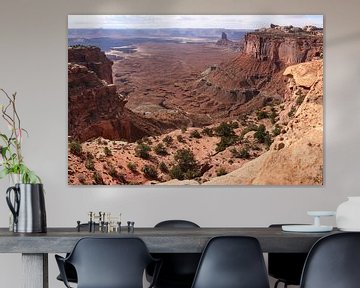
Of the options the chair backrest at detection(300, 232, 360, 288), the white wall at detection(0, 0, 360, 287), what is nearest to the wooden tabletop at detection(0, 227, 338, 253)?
the chair backrest at detection(300, 232, 360, 288)

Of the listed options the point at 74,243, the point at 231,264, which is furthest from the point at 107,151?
the point at 231,264

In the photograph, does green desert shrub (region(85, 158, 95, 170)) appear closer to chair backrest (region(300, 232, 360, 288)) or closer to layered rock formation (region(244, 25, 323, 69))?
layered rock formation (region(244, 25, 323, 69))

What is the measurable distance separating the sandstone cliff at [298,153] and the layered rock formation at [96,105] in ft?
2.53

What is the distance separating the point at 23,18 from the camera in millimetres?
6105

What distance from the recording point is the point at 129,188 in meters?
6.06

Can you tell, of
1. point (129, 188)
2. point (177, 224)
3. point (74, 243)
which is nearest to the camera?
point (74, 243)

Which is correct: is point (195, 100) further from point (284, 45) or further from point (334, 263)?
point (334, 263)

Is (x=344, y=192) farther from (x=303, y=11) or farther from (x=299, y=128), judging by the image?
(x=303, y=11)

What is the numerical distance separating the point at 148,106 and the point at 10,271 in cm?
167

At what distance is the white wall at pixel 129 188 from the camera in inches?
238

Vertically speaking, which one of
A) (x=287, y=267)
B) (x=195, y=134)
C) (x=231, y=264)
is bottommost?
(x=287, y=267)

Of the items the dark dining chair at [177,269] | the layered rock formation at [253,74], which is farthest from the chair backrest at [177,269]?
the layered rock formation at [253,74]

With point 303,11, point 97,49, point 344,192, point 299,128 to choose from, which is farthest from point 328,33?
point 97,49

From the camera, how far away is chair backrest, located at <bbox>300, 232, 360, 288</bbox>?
371 centimetres
